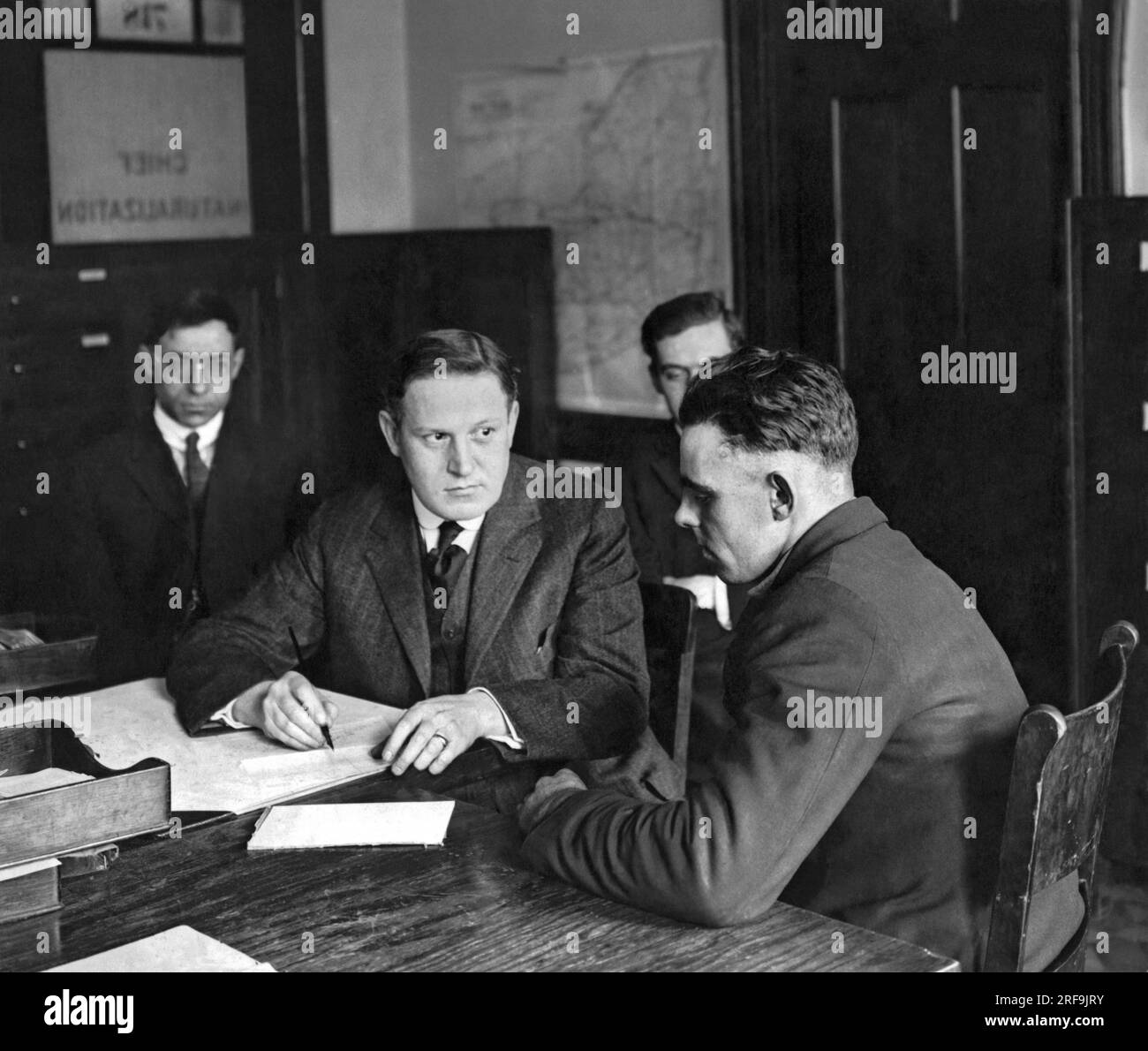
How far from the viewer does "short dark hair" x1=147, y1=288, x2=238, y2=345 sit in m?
4.43

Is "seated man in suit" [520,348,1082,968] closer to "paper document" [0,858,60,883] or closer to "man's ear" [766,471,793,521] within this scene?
"man's ear" [766,471,793,521]

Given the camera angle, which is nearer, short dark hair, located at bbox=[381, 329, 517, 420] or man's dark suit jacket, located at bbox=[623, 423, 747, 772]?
short dark hair, located at bbox=[381, 329, 517, 420]

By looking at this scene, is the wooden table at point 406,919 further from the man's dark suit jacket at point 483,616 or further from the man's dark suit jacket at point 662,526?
the man's dark suit jacket at point 662,526

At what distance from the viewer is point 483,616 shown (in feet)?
8.84

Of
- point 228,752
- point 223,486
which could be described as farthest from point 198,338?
point 228,752

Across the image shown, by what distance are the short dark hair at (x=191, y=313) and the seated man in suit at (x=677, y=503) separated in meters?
1.33

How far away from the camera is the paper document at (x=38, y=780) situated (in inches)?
79.0

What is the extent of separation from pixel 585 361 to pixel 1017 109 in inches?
69.8

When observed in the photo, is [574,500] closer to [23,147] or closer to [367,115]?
[23,147]

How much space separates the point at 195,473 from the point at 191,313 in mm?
641

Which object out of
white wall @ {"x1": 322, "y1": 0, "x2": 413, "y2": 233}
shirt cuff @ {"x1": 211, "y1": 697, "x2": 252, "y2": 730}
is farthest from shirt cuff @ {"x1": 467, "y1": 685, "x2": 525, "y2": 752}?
white wall @ {"x1": 322, "y1": 0, "x2": 413, "y2": 233}

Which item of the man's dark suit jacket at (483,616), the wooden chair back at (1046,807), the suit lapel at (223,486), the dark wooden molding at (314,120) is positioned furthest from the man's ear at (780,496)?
the dark wooden molding at (314,120)

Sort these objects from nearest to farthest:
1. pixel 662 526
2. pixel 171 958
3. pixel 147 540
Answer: pixel 171 958
pixel 147 540
pixel 662 526

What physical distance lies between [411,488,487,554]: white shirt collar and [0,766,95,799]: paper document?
2.80 feet
